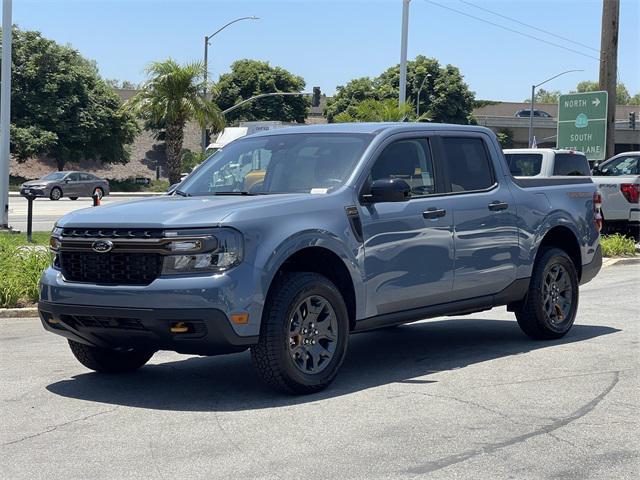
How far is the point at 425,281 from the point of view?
8.12 m

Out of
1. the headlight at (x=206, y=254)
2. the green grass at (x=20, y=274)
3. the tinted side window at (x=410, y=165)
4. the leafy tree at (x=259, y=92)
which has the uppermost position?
the leafy tree at (x=259, y=92)

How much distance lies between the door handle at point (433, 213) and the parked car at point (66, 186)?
40.7 meters

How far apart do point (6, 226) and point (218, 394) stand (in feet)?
53.0

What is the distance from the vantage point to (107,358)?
→ 8.05 metres

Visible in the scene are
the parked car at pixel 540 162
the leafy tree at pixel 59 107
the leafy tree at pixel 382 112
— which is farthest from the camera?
the leafy tree at pixel 59 107

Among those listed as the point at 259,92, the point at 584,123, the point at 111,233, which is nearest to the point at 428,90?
the point at 259,92

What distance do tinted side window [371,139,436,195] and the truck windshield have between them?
0.69 feet

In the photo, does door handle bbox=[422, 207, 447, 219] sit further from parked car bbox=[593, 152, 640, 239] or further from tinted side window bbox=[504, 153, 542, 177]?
parked car bbox=[593, 152, 640, 239]

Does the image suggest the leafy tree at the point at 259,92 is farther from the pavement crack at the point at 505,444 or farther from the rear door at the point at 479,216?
the pavement crack at the point at 505,444

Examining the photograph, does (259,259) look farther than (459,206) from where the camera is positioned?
No

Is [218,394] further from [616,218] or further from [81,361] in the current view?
[616,218]

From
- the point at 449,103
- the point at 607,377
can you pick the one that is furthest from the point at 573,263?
the point at 449,103

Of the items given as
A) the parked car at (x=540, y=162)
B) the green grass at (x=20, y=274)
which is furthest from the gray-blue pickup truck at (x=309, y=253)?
the parked car at (x=540, y=162)

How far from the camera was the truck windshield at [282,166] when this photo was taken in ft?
26.0
